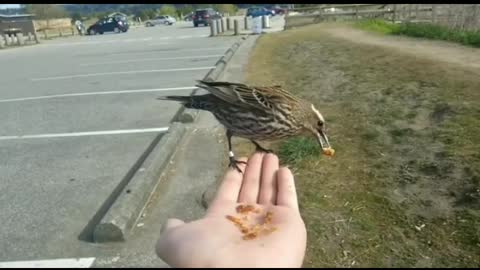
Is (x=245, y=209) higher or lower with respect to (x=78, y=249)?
higher

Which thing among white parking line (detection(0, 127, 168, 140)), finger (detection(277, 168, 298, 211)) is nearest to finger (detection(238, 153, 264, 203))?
finger (detection(277, 168, 298, 211))

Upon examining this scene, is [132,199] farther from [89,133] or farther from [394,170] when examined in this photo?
[89,133]

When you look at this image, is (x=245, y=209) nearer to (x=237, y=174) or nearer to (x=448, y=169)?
(x=237, y=174)

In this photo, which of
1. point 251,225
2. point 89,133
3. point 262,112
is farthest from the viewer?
point 89,133

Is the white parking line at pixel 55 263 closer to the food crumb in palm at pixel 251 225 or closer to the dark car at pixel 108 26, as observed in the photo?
the food crumb in palm at pixel 251 225

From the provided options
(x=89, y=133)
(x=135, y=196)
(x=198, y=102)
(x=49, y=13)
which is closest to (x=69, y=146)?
(x=89, y=133)

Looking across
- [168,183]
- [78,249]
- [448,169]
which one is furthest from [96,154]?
[448,169]
